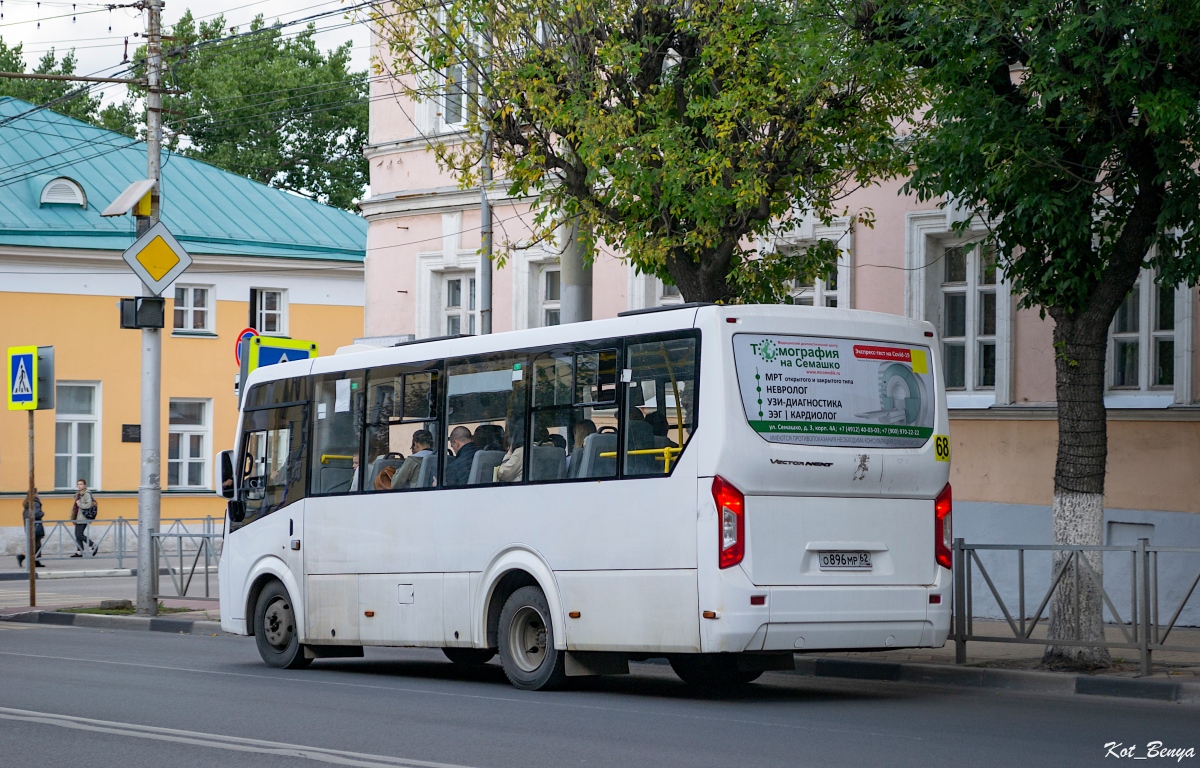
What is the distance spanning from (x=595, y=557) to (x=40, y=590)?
60.0 ft

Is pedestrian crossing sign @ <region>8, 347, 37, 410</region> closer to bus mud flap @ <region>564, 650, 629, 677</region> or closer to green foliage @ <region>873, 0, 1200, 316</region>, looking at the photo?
bus mud flap @ <region>564, 650, 629, 677</region>

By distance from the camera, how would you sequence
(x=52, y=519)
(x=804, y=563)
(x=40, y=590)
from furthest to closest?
(x=52, y=519), (x=40, y=590), (x=804, y=563)

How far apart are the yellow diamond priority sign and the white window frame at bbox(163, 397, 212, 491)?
21178 mm

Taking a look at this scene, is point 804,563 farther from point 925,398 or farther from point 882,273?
point 882,273

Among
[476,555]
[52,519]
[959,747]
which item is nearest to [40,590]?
[52,519]

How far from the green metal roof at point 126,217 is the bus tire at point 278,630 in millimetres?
26427

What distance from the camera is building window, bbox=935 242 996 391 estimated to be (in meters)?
20.5

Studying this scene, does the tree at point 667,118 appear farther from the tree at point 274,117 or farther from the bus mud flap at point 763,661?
the tree at point 274,117

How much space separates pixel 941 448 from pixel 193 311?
32.7 metres

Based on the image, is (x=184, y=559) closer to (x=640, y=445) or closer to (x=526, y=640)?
(x=526, y=640)

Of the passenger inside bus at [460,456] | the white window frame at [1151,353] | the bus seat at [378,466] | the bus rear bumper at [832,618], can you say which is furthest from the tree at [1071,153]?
the bus seat at [378,466]

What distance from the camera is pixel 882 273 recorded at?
21.6 meters

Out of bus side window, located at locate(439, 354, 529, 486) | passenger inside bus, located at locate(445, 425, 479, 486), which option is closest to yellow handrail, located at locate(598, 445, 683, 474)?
bus side window, located at locate(439, 354, 529, 486)

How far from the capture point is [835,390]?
12.1 m
